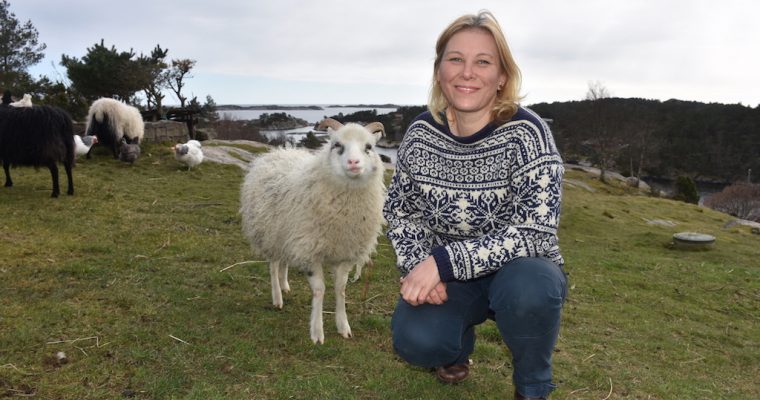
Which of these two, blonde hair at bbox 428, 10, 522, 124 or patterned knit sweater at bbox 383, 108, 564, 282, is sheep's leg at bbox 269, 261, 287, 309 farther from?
Result: blonde hair at bbox 428, 10, 522, 124

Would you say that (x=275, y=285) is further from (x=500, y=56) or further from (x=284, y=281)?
(x=500, y=56)

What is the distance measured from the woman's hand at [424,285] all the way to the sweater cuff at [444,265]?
0.07 feet

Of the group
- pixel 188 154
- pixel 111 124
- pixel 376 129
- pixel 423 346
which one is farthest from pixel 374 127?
pixel 111 124

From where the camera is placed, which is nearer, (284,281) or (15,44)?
(284,281)

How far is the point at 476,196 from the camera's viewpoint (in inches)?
102

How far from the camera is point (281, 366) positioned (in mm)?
3459

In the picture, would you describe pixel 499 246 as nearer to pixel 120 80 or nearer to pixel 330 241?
pixel 330 241

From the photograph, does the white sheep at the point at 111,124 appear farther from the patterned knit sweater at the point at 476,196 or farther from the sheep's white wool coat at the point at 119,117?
the patterned knit sweater at the point at 476,196

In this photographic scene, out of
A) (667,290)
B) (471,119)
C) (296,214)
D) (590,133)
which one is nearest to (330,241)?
(296,214)

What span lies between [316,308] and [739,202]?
62881mm

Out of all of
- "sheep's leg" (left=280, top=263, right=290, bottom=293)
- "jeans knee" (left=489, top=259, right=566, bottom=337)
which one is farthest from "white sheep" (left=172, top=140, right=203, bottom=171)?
"jeans knee" (left=489, top=259, right=566, bottom=337)

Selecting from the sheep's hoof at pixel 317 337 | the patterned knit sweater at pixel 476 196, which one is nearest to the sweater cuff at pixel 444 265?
the patterned knit sweater at pixel 476 196

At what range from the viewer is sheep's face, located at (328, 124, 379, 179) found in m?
3.80

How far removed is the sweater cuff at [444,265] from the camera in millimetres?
2385
